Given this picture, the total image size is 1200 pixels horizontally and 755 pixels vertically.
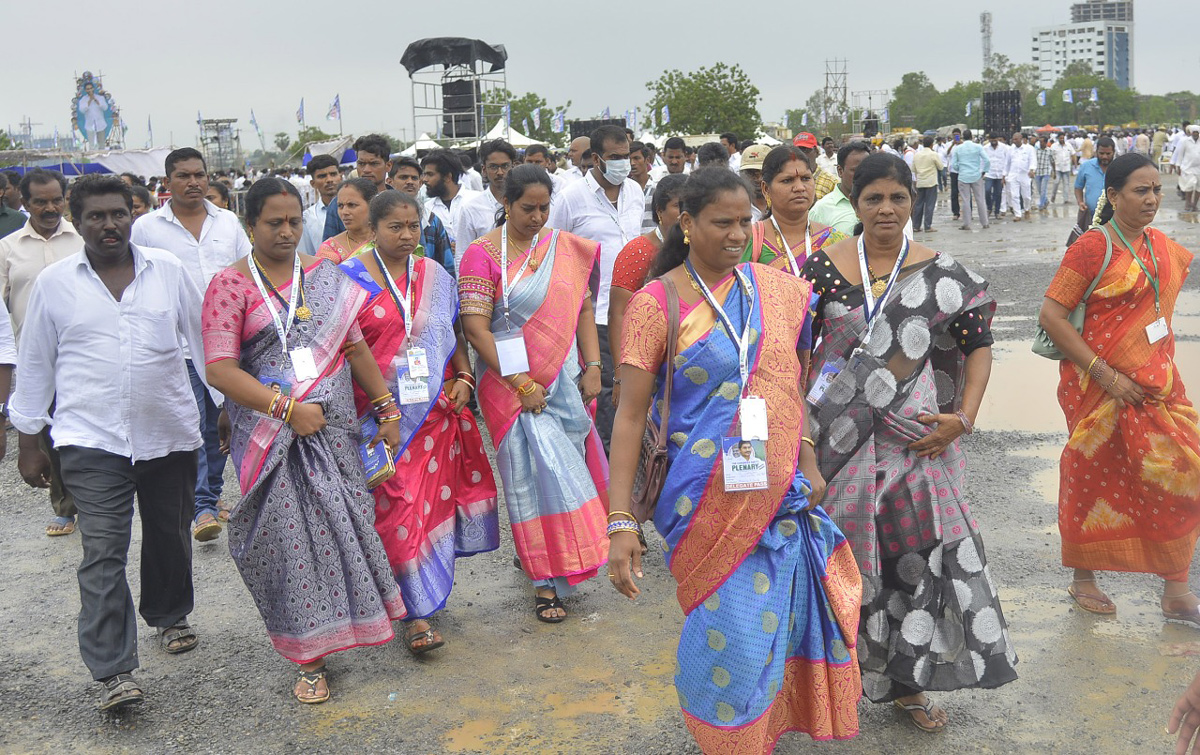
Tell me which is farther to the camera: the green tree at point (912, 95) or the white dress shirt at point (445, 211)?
the green tree at point (912, 95)

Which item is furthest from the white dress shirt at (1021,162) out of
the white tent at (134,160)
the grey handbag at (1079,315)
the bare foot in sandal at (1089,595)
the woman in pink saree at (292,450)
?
the white tent at (134,160)

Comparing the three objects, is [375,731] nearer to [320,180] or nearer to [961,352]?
[961,352]

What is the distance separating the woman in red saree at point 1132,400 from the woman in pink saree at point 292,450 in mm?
2898

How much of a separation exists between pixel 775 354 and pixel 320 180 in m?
5.45

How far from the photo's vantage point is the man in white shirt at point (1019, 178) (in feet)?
73.5

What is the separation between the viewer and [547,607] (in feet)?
16.2

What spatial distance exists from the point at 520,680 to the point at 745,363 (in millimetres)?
1837

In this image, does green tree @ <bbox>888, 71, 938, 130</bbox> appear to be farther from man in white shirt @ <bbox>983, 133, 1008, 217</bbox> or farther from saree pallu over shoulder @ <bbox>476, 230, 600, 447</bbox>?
saree pallu over shoulder @ <bbox>476, 230, 600, 447</bbox>

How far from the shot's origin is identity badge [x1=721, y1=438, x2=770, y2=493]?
306cm

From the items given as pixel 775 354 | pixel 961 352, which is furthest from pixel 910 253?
pixel 775 354

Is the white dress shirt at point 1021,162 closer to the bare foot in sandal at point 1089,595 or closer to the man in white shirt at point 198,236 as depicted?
the bare foot in sandal at point 1089,595

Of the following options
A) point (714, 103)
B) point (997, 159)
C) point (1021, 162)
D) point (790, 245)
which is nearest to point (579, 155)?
point (790, 245)

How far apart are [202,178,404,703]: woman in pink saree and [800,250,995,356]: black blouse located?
186cm

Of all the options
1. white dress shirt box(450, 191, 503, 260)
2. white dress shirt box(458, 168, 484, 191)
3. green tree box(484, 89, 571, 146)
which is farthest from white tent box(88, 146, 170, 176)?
white dress shirt box(450, 191, 503, 260)
